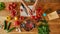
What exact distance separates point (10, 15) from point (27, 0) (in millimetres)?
207

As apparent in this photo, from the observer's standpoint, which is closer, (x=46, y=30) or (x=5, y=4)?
(x=46, y=30)

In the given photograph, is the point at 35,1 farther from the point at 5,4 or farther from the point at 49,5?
the point at 5,4

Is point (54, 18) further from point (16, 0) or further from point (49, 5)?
point (16, 0)

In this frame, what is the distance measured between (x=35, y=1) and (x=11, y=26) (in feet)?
1.01

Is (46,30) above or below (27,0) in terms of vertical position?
below

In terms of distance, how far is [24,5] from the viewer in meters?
1.55

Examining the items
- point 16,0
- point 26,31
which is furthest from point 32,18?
point 16,0

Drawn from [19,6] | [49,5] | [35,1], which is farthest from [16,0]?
[49,5]

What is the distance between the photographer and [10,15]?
1598 millimetres

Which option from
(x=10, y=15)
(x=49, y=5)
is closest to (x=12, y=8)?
(x=10, y=15)

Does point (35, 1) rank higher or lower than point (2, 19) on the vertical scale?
higher

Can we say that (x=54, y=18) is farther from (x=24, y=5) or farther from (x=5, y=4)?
(x=5, y=4)

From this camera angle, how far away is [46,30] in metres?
1.54

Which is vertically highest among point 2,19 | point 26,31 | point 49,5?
point 49,5
